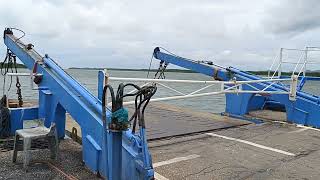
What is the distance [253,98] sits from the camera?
11.0 m

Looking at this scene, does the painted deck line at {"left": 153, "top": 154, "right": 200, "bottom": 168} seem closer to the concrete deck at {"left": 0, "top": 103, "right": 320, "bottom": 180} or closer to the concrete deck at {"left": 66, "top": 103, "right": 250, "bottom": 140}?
the concrete deck at {"left": 0, "top": 103, "right": 320, "bottom": 180}

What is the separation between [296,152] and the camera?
6.26 metres

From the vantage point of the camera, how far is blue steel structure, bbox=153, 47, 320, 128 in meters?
8.90

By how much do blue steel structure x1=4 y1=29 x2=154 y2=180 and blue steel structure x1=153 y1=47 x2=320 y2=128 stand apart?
4.98 metres

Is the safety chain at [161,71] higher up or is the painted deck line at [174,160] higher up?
the safety chain at [161,71]

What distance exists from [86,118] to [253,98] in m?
7.09

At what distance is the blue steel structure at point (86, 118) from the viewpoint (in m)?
4.03

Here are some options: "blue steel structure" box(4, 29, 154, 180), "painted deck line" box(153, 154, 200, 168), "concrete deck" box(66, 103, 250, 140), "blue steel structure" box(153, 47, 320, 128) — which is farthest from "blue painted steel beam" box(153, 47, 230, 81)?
"blue steel structure" box(4, 29, 154, 180)

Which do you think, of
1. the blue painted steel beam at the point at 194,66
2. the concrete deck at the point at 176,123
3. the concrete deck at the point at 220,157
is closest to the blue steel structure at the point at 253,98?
the blue painted steel beam at the point at 194,66

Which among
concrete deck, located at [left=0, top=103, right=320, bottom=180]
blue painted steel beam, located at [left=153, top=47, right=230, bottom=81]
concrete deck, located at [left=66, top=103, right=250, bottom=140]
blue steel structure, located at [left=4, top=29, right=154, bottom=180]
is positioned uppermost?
blue painted steel beam, located at [left=153, top=47, right=230, bottom=81]

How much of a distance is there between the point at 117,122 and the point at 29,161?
6.12 feet

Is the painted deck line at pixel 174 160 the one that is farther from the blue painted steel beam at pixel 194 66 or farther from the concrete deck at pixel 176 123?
the blue painted steel beam at pixel 194 66

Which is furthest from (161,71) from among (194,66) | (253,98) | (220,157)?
(220,157)

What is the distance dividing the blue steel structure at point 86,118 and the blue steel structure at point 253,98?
4.98m
